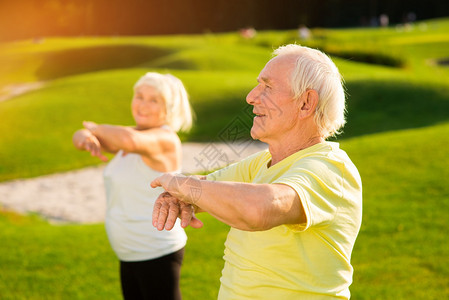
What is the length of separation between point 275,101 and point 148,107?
1.80 meters

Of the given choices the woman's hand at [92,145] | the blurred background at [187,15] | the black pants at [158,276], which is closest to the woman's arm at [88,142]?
the woman's hand at [92,145]

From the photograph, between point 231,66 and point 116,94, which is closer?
point 116,94

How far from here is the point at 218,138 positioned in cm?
1375

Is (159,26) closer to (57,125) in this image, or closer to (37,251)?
(57,125)

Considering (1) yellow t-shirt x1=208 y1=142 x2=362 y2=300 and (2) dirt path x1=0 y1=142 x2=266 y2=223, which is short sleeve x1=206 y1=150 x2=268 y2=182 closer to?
(1) yellow t-shirt x1=208 y1=142 x2=362 y2=300

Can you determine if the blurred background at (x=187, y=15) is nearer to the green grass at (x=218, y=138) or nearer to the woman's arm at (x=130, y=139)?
the green grass at (x=218, y=138)

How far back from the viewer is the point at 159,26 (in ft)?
191

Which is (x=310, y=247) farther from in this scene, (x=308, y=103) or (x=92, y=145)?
(x=92, y=145)

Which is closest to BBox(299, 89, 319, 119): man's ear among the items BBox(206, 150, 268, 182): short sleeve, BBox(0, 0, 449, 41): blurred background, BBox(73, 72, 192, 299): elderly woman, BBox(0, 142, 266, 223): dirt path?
BBox(206, 150, 268, 182): short sleeve

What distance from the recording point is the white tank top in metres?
3.40

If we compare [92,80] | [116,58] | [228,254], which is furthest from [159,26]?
[228,254]

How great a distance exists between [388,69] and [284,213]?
26935mm

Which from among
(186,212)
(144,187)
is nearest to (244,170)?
(186,212)

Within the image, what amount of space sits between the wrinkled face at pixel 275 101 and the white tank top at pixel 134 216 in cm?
162
